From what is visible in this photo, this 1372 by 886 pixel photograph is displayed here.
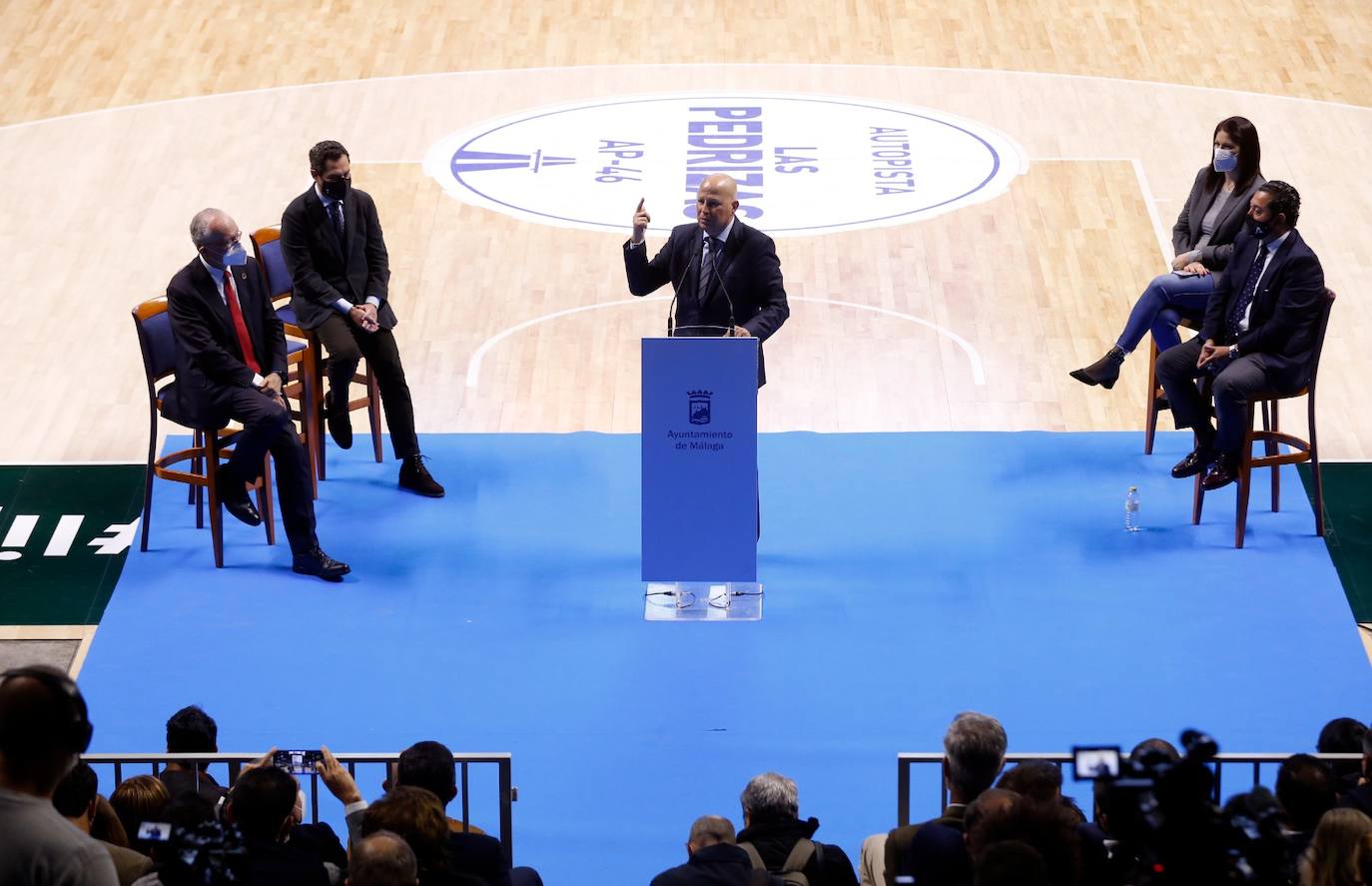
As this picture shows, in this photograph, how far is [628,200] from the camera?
40.0 ft

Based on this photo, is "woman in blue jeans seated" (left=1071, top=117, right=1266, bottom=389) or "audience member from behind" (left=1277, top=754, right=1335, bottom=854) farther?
"woman in blue jeans seated" (left=1071, top=117, right=1266, bottom=389)

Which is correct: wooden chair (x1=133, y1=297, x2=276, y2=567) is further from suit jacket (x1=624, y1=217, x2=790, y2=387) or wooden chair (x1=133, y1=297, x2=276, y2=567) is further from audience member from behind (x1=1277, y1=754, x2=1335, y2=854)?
audience member from behind (x1=1277, y1=754, x2=1335, y2=854)

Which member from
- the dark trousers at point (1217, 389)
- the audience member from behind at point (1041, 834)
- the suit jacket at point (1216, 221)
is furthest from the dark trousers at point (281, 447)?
the audience member from behind at point (1041, 834)

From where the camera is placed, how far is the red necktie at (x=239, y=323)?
7.85 m

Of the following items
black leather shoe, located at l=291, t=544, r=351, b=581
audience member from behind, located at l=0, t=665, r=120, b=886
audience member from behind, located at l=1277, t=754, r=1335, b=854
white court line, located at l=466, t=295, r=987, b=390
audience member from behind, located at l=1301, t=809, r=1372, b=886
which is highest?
audience member from behind, located at l=0, t=665, r=120, b=886

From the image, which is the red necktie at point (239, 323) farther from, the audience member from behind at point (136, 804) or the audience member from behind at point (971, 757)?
the audience member from behind at point (971, 757)

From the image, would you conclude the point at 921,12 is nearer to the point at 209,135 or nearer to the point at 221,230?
the point at 209,135

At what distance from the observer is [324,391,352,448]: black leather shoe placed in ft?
28.9

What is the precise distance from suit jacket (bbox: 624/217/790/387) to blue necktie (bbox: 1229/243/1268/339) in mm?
1961

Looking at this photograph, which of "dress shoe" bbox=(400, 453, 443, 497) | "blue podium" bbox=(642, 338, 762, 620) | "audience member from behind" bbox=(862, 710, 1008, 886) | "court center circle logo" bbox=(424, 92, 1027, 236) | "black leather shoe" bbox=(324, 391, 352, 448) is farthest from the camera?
"court center circle logo" bbox=(424, 92, 1027, 236)

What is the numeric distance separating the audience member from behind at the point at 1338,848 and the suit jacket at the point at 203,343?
16.7ft

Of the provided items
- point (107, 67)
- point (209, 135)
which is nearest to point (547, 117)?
point (209, 135)

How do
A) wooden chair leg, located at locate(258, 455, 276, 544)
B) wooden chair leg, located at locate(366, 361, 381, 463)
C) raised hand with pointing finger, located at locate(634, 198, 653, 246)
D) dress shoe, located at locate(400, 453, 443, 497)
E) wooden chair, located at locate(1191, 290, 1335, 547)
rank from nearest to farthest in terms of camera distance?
raised hand with pointing finger, located at locate(634, 198, 653, 246), wooden chair, located at locate(1191, 290, 1335, 547), wooden chair leg, located at locate(258, 455, 276, 544), dress shoe, located at locate(400, 453, 443, 497), wooden chair leg, located at locate(366, 361, 381, 463)

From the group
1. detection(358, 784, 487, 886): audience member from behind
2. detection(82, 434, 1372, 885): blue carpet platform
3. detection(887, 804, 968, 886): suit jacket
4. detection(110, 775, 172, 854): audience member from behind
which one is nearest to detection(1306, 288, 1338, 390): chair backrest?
detection(82, 434, 1372, 885): blue carpet platform
